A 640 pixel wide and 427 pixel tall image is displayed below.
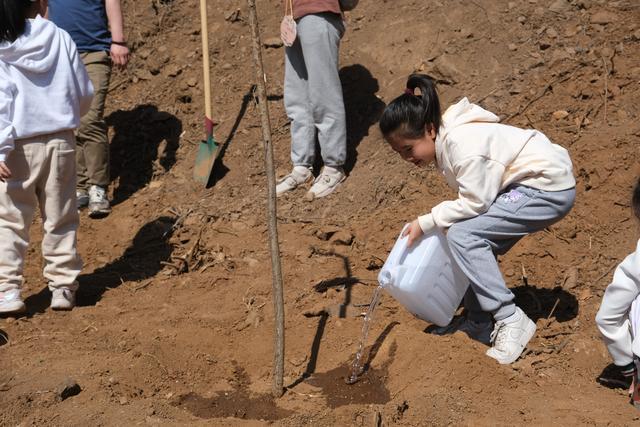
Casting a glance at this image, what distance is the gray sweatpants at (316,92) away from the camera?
236 inches

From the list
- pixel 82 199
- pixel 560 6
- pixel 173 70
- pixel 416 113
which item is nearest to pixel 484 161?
pixel 416 113

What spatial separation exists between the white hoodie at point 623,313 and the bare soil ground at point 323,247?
0.82 ft

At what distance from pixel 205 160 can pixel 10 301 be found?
2.29 metres

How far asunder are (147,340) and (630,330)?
246 cm

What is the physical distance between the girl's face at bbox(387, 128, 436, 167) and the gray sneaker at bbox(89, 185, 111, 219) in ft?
10.3

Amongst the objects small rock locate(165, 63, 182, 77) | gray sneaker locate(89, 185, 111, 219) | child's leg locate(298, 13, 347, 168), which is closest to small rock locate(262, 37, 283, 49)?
small rock locate(165, 63, 182, 77)

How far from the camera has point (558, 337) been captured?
446 centimetres

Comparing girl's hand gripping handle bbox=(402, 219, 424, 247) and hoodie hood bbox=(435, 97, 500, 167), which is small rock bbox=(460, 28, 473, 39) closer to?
hoodie hood bbox=(435, 97, 500, 167)

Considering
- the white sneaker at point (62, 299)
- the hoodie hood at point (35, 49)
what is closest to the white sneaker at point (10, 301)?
the white sneaker at point (62, 299)

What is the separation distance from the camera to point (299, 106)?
6.33 metres

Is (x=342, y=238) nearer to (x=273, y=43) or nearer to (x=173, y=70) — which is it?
(x=273, y=43)

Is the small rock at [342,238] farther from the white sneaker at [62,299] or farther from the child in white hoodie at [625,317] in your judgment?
the child in white hoodie at [625,317]

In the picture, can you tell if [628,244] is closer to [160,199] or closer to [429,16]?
[429,16]

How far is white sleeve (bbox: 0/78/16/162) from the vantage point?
14.8 ft
